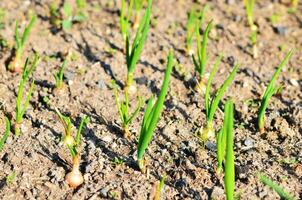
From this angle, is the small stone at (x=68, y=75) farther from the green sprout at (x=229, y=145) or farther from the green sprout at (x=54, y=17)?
the green sprout at (x=229, y=145)

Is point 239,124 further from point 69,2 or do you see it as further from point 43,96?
point 69,2

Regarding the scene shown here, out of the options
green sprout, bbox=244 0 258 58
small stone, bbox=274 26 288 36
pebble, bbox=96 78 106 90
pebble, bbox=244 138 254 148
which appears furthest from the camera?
small stone, bbox=274 26 288 36

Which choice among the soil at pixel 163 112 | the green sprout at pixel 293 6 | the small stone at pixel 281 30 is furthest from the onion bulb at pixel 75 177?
the green sprout at pixel 293 6

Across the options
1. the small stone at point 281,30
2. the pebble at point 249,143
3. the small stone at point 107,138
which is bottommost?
the small stone at point 107,138

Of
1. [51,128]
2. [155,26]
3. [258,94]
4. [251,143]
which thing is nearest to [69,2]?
[155,26]

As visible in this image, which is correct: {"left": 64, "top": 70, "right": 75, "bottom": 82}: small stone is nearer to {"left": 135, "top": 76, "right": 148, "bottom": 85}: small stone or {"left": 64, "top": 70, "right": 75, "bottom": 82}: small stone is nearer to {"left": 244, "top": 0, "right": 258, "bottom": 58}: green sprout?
{"left": 135, "top": 76, "right": 148, "bottom": 85}: small stone

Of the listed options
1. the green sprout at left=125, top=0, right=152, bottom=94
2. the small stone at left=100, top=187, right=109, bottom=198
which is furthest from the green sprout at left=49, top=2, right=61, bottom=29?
the small stone at left=100, top=187, right=109, bottom=198

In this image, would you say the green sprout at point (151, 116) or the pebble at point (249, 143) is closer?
the green sprout at point (151, 116)

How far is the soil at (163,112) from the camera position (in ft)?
7.16

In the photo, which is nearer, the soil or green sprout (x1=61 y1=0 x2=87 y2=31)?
the soil

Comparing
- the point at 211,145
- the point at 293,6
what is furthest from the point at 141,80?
the point at 293,6

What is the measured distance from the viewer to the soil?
2.18m

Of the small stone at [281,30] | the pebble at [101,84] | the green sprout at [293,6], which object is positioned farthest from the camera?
the green sprout at [293,6]

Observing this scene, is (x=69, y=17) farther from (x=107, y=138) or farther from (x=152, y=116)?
(x=152, y=116)
